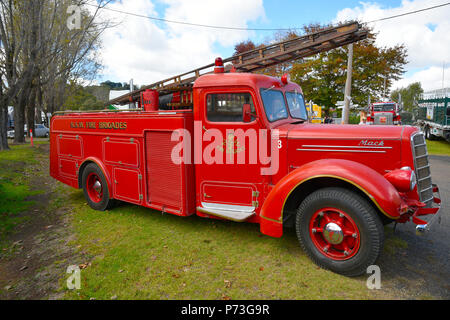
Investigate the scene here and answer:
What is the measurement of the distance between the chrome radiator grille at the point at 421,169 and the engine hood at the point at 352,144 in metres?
0.12

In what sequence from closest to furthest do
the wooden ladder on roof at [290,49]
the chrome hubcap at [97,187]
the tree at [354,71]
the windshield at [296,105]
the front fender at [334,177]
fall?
1. the front fender at [334,177]
2. the windshield at [296,105]
3. the chrome hubcap at [97,187]
4. the wooden ladder on roof at [290,49]
5. the tree at [354,71]

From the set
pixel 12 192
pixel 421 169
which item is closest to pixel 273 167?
pixel 421 169

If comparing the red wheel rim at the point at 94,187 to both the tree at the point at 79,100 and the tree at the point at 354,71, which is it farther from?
the tree at the point at 354,71

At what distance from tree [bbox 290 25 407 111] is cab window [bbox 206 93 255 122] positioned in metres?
21.1

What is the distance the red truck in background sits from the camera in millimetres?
18219

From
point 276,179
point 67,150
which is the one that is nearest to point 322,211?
point 276,179

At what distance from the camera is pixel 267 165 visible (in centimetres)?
405

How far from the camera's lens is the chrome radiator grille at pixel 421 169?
3.60 meters

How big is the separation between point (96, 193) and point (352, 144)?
4.95m

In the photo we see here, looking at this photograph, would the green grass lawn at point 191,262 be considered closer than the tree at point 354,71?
Yes

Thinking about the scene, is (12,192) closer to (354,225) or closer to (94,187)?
(94,187)

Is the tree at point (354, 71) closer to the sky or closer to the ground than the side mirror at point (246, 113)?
closer to the sky

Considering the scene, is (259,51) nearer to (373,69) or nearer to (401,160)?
(401,160)

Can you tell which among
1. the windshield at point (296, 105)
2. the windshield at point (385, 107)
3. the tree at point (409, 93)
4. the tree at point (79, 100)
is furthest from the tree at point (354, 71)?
the tree at point (409, 93)
